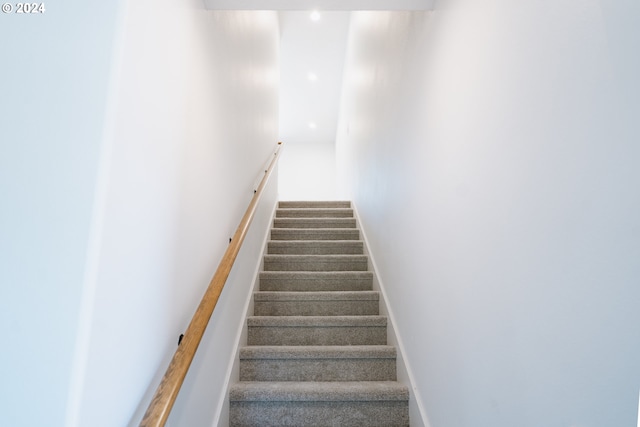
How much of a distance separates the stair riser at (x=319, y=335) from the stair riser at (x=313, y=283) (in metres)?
0.59

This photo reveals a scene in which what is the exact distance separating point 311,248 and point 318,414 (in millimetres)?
1909

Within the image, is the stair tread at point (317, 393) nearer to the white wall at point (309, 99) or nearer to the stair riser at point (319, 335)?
the stair riser at point (319, 335)

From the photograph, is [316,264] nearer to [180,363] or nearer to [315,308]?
[315,308]

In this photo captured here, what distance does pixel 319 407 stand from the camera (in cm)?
207

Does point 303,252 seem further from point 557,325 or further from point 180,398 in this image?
point 557,325

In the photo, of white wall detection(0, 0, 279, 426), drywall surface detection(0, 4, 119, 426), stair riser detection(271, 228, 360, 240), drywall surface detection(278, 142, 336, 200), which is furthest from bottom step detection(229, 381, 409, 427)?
drywall surface detection(278, 142, 336, 200)

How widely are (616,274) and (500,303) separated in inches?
17.1

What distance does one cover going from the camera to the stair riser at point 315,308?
9.53 feet

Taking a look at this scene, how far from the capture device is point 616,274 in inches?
26.6

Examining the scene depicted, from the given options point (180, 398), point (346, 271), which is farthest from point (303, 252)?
point (180, 398)

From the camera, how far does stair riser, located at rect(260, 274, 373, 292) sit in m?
3.21

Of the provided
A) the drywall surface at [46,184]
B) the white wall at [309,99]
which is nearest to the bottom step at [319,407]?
the drywall surface at [46,184]
